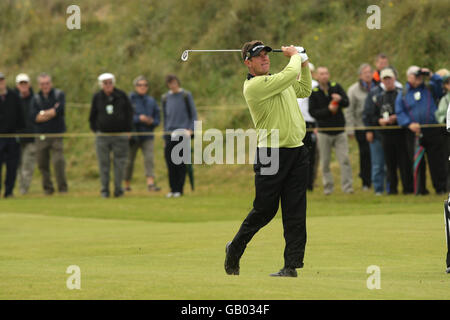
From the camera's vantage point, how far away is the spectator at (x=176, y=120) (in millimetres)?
20797

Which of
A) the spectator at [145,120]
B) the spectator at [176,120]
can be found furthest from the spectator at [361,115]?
the spectator at [145,120]

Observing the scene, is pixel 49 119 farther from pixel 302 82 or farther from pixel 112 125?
pixel 302 82

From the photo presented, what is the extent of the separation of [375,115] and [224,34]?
10677mm

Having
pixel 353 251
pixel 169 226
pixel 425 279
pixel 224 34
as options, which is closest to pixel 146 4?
pixel 224 34

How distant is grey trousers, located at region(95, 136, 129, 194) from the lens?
69.6ft

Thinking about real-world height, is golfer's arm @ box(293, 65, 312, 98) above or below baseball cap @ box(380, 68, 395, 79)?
below

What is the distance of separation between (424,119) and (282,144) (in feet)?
33.6

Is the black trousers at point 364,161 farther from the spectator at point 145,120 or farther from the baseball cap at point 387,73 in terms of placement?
the spectator at point 145,120

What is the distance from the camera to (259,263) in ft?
33.3

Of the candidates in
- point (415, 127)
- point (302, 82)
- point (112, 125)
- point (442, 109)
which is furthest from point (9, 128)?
point (302, 82)

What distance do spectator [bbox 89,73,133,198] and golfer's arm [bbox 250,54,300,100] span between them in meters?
12.8

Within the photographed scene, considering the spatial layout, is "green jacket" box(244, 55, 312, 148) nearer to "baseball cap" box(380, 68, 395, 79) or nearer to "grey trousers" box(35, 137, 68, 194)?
"baseball cap" box(380, 68, 395, 79)

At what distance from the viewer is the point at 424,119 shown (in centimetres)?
1836

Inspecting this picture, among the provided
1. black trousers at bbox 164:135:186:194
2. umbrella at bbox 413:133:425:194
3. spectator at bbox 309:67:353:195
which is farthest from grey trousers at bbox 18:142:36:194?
umbrella at bbox 413:133:425:194
